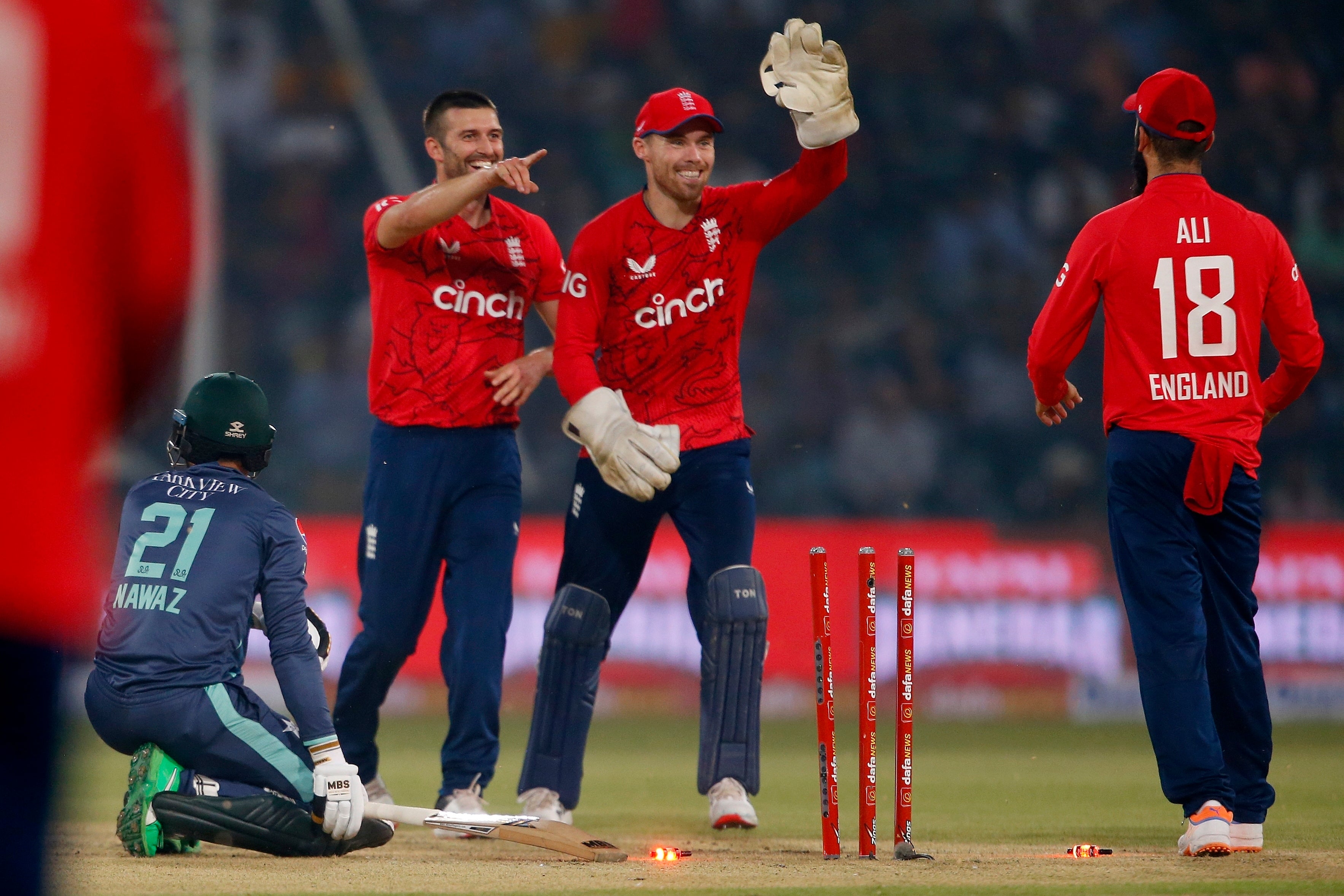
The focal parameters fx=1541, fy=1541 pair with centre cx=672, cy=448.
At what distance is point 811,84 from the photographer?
493cm

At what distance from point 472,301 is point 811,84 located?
1349 millimetres

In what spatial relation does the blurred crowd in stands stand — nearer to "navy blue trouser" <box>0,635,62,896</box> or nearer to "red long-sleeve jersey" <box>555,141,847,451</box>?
"red long-sleeve jersey" <box>555,141,847,451</box>

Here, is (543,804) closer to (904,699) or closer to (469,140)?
(904,699)

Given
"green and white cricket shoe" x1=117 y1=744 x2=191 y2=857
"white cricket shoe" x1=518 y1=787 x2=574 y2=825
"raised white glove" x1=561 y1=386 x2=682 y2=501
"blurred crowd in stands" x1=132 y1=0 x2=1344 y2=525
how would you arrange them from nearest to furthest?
"green and white cricket shoe" x1=117 y1=744 x2=191 y2=857
"raised white glove" x1=561 y1=386 x2=682 y2=501
"white cricket shoe" x1=518 y1=787 x2=574 y2=825
"blurred crowd in stands" x1=132 y1=0 x2=1344 y2=525

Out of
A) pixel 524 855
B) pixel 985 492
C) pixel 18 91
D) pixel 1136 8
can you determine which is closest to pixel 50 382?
pixel 18 91

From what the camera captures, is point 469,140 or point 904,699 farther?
point 469,140

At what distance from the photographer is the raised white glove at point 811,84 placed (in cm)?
491

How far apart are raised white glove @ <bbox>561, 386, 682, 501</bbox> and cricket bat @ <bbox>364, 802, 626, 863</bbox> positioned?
1042 millimetres

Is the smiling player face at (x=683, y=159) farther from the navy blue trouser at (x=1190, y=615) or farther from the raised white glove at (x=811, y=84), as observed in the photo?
the navy blue trouser at (x=1190, y=615)

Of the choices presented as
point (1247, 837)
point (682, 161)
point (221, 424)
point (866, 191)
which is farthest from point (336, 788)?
point (866, 191)

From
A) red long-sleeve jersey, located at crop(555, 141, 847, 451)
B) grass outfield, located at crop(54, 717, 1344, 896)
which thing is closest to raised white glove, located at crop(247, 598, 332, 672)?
grass outfield, located at crop(54, 717, 1344, 896)

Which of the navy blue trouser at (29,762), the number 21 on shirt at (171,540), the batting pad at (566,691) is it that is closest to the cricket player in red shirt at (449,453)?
the batting pad at (566,691)

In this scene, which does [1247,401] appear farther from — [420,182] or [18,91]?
[420,182]

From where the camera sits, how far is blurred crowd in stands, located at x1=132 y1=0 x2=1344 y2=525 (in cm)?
1124
